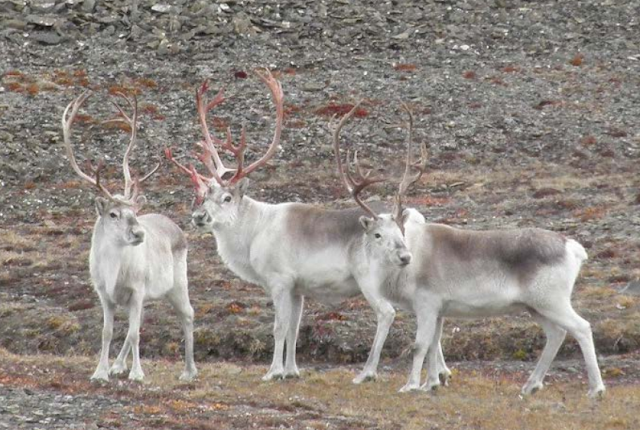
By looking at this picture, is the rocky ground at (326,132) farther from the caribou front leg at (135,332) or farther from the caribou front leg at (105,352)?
the caribou front leg at (135,332)

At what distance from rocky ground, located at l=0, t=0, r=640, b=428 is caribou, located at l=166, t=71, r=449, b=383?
142 centimetres

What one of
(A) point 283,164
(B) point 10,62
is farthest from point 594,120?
(B) point 10,62

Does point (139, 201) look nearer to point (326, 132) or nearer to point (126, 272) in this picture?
point (126, 272)

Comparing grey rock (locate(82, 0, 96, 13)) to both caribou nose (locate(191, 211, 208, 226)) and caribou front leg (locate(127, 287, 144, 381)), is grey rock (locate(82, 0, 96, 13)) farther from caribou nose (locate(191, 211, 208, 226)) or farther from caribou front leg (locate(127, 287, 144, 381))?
caribou front leg (locate(127, 287, 144, 381))

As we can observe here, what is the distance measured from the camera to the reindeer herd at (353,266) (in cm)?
1756

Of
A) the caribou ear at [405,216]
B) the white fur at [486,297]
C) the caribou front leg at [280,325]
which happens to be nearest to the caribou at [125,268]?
the caribou front leg at [280,325]

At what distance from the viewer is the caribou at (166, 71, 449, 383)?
18.5 m

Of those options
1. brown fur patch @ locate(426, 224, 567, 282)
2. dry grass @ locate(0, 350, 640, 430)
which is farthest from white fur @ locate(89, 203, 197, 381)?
brown fur patch @ locate(426, 224, 567, 282)

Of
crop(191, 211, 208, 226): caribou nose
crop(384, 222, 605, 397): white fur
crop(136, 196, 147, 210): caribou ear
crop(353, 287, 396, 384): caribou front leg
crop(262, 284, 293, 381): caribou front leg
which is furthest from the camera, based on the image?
crop(191, 211, 208, 226): caribou nose

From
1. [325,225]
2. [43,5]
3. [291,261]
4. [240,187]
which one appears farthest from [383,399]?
[43,5]

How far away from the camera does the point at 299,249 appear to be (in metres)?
19.3

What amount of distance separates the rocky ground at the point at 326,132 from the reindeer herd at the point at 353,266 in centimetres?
143

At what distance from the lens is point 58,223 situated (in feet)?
117

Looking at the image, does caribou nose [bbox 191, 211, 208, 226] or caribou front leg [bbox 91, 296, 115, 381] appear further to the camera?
caribou nose [bbox 191, 211, 208, 226]
